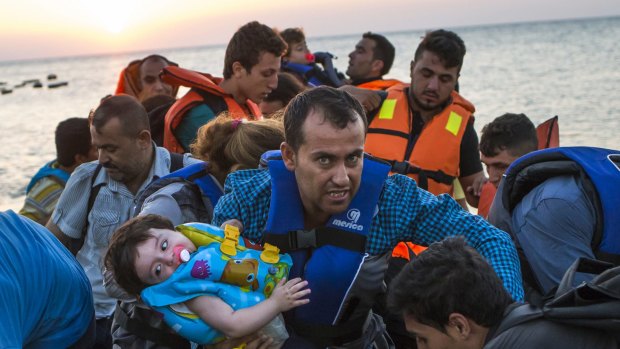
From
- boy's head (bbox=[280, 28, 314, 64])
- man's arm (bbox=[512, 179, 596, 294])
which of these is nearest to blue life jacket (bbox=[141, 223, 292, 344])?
man's arm (bbox=[512, 179, 596, 294])

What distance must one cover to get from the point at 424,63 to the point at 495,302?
3.05m

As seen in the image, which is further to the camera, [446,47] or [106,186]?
[446,47]

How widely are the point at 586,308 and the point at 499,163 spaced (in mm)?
2309

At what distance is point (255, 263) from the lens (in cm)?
256

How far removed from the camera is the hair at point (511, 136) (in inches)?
171

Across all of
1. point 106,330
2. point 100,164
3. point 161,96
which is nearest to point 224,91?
point 161,96

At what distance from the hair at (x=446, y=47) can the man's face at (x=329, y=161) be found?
276 centimetres

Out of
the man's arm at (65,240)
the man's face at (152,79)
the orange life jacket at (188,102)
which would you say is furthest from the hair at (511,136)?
the man's face at (152,79)

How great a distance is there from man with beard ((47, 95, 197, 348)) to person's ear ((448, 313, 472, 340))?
179 cm

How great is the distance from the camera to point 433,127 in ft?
16.8

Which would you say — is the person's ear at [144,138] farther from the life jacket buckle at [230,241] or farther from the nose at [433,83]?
the nose at [433,83]

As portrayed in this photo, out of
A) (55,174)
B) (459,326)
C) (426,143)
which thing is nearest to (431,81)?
(426,143)

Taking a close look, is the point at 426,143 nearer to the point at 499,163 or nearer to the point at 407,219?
the point at 499,163

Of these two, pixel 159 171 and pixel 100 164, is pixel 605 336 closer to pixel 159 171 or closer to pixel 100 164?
pixel 159 171
